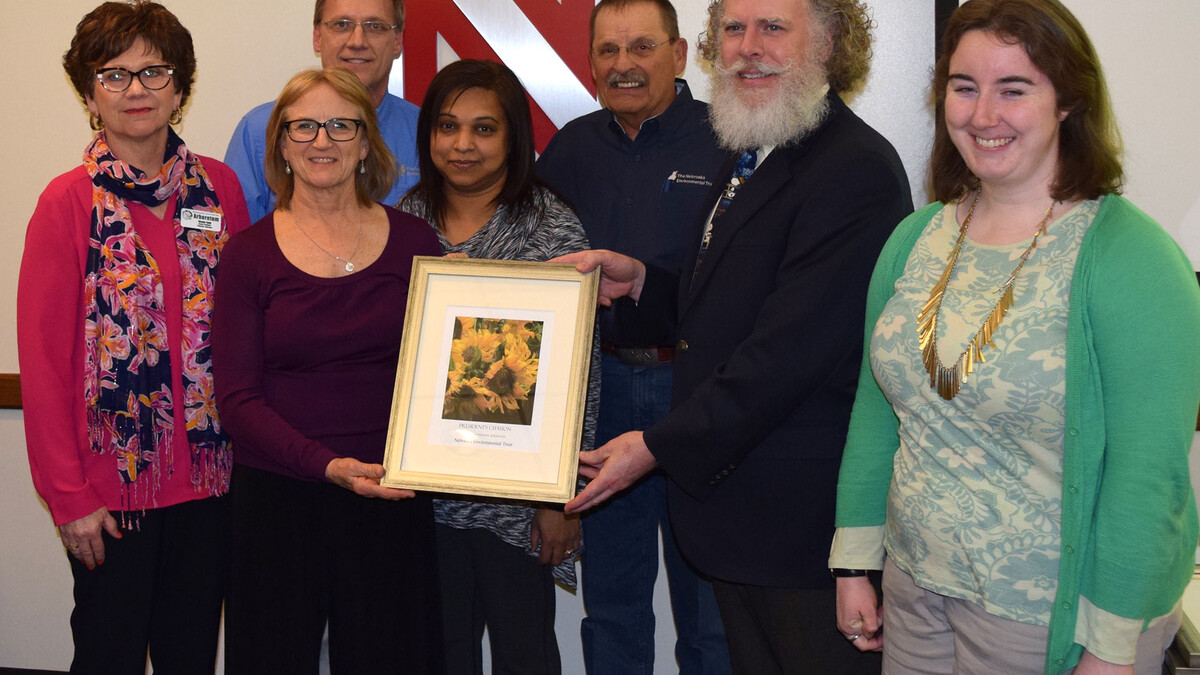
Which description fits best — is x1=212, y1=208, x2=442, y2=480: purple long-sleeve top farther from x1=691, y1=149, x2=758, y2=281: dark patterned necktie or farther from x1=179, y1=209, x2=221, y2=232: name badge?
x1=691, y1=149, x2=758, y2=281: dark patterned necktie

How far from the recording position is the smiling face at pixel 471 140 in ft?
9.23

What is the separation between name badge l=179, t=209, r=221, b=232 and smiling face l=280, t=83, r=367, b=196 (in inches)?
12.7

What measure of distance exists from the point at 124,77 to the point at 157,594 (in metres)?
1.43

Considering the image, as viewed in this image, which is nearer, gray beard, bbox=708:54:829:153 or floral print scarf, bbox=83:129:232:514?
gray beard, bbox=708:54:829:153

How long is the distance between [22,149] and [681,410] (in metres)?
3.34

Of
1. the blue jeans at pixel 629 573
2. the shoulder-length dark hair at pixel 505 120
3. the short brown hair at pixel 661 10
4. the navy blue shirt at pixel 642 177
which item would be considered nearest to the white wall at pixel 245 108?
the short brown hair at pixel 661 10

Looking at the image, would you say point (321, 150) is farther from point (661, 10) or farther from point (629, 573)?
point (629, 573)

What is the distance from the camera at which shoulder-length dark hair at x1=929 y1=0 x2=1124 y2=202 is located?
5.21ft

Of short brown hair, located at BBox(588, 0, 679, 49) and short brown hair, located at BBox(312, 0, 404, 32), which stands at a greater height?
short brown hair, located at BBox(588, 0, 679, 49)

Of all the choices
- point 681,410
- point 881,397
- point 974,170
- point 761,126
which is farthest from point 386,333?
point 974,170

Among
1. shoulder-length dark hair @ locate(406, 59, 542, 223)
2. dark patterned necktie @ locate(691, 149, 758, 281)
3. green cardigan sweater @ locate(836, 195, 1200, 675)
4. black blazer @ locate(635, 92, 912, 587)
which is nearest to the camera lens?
green cardigan sweater @ locate(836, 195, 1200, 675)

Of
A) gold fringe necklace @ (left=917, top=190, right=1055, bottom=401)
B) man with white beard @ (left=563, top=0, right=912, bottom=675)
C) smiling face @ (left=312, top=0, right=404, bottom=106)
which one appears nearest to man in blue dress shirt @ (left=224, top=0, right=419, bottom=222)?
smiling face @ (left=312, top=0, right=404, bottom=106)

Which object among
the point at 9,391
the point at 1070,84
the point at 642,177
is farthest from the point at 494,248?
the point at 9,391

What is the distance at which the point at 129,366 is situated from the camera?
263 centimetres
